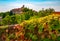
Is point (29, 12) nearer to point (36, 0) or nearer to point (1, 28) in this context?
point (36, 0)

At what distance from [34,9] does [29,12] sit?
3.4 inches

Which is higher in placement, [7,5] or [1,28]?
[7,5]

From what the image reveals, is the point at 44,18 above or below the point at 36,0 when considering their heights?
below

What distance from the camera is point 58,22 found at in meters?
3.54

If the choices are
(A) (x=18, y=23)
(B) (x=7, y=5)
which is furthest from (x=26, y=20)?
(B) (x=7, y=5)

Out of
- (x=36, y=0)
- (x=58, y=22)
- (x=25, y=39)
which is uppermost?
(x=36, y=0)

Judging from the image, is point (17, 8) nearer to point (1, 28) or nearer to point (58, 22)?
point (1, 28)

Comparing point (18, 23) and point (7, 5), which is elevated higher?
point (7, 5)

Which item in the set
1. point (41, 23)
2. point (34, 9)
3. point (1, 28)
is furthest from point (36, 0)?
point (1, 28)

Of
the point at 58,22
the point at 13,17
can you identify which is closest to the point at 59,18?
the point at 58,22

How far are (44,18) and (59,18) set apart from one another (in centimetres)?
20

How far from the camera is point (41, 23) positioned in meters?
3.57

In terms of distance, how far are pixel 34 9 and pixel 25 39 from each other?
434 mm

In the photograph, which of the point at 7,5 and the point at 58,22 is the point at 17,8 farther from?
the point at 58,22
